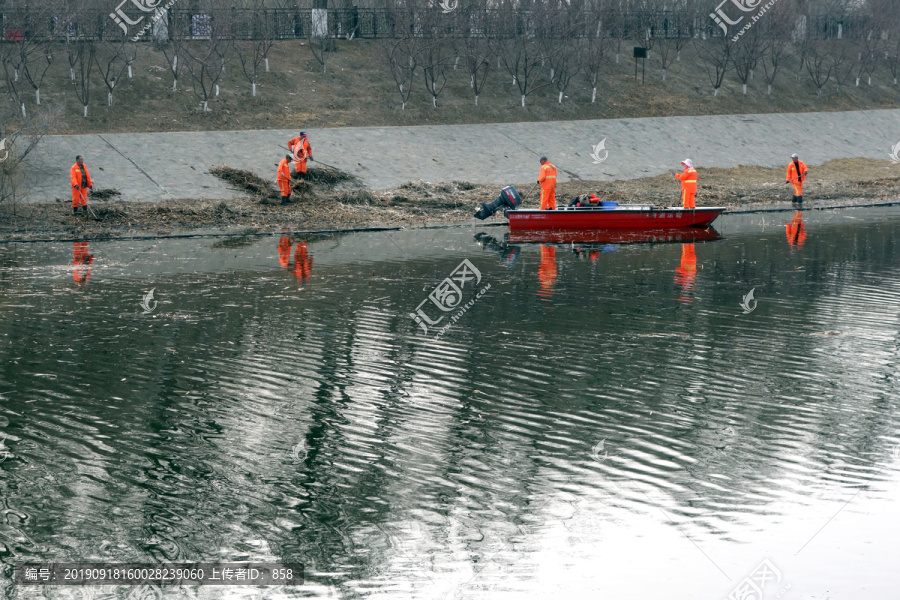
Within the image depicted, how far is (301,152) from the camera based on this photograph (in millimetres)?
31719

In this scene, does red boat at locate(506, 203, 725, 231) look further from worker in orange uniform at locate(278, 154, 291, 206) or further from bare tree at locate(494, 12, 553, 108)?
bare tree at locate(494, 12, 553, 108)

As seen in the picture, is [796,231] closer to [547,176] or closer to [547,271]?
[547,176]

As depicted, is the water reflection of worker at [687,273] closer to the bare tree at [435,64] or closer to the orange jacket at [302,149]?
the orange jacket at [302,149]

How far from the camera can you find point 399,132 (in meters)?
38.5

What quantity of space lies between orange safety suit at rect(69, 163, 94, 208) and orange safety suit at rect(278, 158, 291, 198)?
527 centimetres

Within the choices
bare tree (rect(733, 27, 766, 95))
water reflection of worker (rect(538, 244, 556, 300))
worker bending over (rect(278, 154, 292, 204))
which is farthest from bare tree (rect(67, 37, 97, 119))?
bare tree (rect(733, 27, 766, 95))

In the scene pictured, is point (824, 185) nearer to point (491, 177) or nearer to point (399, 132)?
point (491, 177)

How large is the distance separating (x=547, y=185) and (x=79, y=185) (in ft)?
41.1

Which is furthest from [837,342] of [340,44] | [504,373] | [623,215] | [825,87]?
[825,87]

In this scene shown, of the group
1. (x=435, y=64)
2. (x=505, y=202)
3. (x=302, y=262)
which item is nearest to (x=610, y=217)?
(x=505, y=202)

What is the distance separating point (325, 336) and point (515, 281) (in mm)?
5638

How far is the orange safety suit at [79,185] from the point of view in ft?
91.6

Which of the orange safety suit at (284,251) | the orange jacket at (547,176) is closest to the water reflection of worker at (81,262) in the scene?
the orange safety suit at (284,251)

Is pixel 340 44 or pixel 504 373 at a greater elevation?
pixel 340 44
